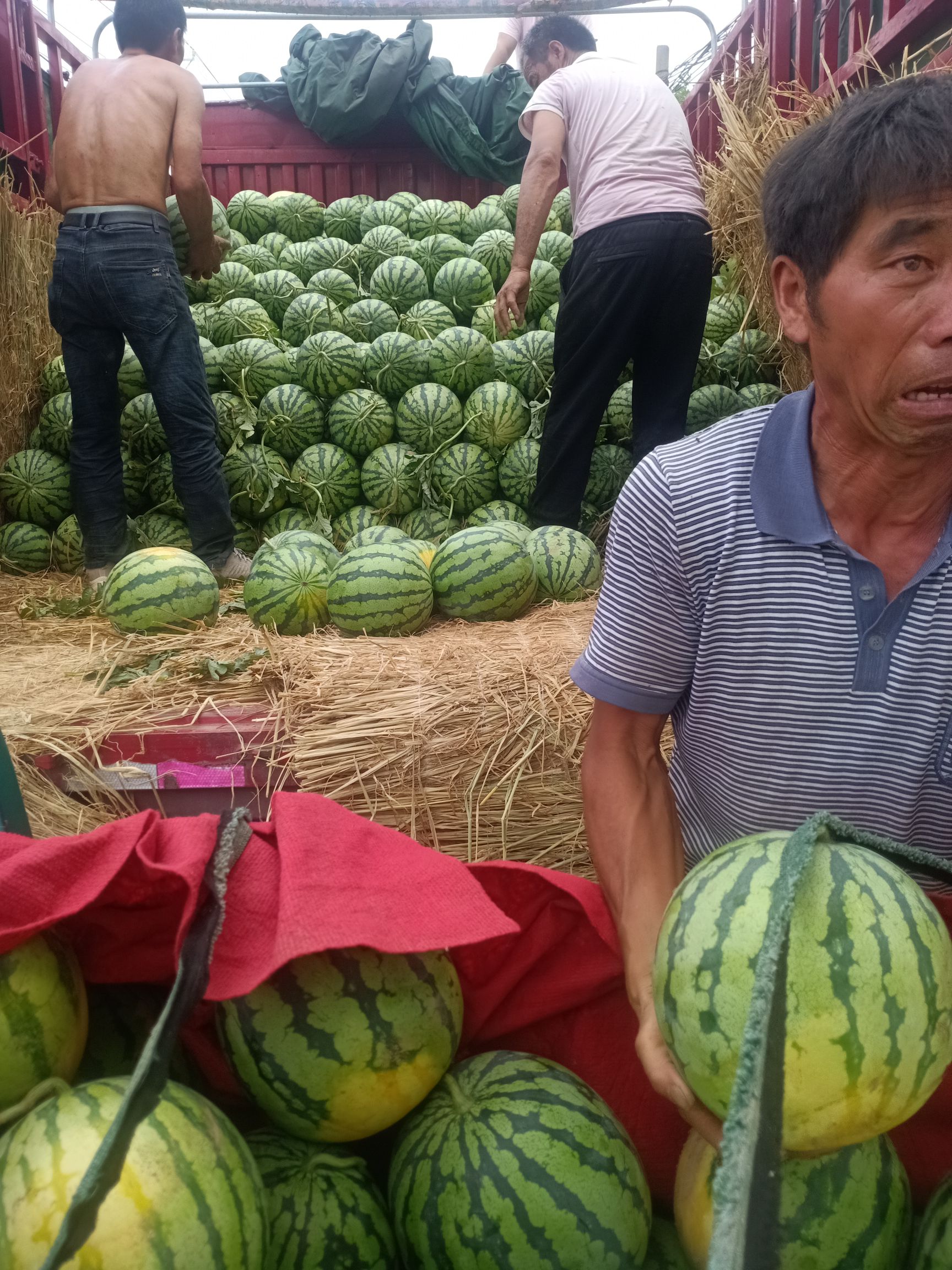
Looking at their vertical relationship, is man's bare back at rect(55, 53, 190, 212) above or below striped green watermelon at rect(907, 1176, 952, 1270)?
above

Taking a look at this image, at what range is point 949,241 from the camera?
125cm

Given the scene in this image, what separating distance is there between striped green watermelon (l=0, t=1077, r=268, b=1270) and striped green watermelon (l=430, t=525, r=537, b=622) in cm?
263

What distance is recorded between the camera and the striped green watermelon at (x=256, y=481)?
199 inches

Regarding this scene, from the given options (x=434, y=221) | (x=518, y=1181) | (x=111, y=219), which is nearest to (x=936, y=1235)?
(x=518, y=1181)

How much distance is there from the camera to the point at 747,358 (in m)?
5.23

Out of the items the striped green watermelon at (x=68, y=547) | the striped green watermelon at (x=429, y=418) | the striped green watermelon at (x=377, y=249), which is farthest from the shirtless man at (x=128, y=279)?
the striped green watermelon at (x=377, y=249)

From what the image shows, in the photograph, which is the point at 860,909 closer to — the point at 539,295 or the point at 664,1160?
the point at 664,1160

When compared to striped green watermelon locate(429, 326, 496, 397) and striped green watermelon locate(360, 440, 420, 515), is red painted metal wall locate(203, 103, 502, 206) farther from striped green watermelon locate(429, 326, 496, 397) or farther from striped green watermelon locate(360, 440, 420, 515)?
striped green watermelon locate(360, 440, 420, 515)

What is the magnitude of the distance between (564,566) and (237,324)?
297cm

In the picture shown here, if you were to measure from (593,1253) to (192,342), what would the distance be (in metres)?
4.34

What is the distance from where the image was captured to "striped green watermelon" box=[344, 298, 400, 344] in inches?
219

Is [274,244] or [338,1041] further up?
[274,244]

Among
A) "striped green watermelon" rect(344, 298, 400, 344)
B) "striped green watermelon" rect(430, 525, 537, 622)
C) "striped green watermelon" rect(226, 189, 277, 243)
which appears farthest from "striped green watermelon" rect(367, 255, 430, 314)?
"striped green watermelon" rect(430, 525, 537, 622)

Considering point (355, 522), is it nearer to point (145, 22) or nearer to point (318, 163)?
point (145, 22)
